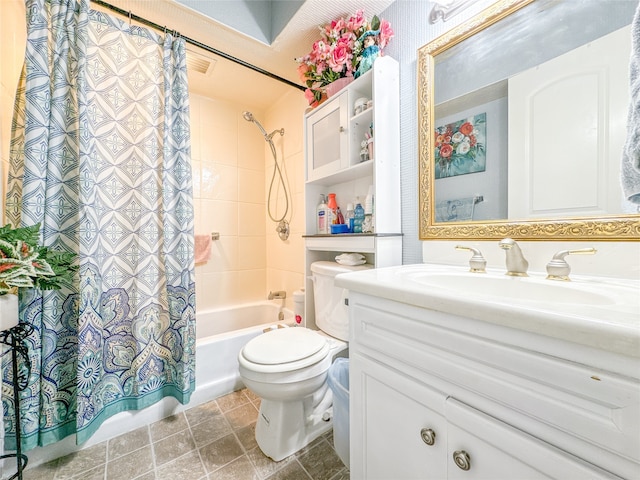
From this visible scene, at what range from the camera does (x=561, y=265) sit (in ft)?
2.35

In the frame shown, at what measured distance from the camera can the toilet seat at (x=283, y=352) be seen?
1005mm

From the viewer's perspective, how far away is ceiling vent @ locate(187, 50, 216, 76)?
160 centimetres

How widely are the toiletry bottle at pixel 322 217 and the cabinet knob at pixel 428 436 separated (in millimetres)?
1089

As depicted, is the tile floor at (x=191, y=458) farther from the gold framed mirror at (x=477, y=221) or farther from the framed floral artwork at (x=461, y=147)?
the framed floral artwork at (x=461, y=147)

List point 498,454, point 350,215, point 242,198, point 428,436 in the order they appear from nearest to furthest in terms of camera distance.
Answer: point 498,454
point 428,436
point 350,215
point 242,198

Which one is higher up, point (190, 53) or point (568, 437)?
point (190, 53)

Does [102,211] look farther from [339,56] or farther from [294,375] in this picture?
[339,56]

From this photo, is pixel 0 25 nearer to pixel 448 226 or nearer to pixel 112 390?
pixel 112 390

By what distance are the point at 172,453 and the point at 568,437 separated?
1383 millimetres

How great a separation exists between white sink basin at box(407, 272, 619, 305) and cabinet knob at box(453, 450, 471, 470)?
33 centimetres

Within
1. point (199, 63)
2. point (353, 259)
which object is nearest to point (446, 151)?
point (353, 259)

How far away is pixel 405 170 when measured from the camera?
1226 millimetres

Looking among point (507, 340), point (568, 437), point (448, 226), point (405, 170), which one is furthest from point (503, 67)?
point (568, 437)

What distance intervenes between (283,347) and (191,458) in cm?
60
